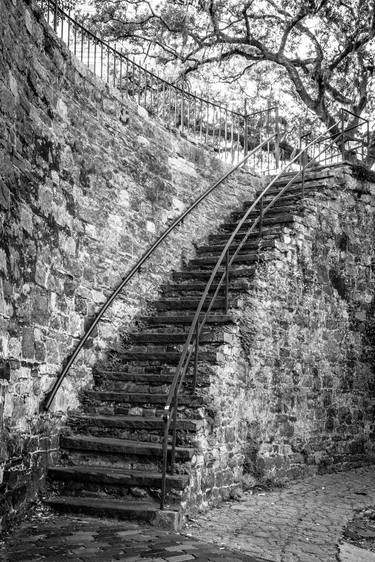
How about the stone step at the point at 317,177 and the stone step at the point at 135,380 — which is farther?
the stone step at the point at 317,177

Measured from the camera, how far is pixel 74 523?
5.36 meters

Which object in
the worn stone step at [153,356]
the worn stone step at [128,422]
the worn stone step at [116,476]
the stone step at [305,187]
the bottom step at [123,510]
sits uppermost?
the stone step at [305,187]

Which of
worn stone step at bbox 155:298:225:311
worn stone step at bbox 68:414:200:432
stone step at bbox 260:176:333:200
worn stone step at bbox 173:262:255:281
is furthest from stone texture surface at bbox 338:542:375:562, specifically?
stone step at bbox 260:176:333:200

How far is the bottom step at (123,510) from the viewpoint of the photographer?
539 cm

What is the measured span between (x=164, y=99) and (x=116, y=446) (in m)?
5.88

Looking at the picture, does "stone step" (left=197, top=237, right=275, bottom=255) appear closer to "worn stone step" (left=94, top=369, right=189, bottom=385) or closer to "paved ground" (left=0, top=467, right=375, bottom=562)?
"worn stone step" (left=94, top=369, right=189, bottom=385)

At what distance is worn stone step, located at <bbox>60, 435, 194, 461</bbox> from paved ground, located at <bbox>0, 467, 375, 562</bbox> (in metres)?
0.59

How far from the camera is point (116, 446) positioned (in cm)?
618

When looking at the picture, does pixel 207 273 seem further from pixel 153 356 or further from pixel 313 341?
pixel 153 356

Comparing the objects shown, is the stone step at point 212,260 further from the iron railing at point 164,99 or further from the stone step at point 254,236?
the iron railing at point 164,99

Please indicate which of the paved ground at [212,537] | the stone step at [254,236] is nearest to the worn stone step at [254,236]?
the stone step at [254,236]

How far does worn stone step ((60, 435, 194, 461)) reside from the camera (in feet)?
19.9

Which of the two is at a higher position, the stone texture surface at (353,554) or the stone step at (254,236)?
the stone step at (254,236)

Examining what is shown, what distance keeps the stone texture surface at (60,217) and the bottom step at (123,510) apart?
0.37 metres
